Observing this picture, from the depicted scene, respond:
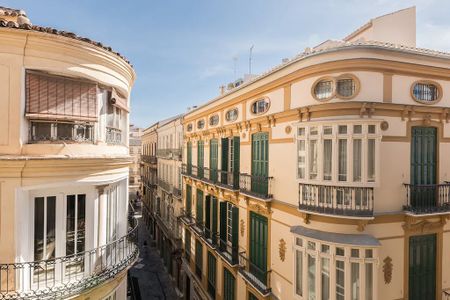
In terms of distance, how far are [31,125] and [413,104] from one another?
11515mm

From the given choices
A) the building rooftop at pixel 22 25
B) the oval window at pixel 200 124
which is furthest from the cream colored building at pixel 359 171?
the oval window at pixel 200 124

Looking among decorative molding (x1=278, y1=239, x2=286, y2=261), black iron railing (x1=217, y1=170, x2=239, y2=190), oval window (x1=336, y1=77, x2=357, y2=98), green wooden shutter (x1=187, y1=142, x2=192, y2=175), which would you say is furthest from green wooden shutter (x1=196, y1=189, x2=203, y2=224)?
oval window (x1=336, y1=77, x2=357, y2=98)

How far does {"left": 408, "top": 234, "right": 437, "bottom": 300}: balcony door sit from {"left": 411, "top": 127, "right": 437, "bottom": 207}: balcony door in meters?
1.33

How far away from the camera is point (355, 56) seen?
8930 millimetres

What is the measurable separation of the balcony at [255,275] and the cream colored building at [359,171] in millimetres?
85

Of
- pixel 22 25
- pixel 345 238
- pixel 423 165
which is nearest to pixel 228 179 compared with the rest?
pixel 345 238

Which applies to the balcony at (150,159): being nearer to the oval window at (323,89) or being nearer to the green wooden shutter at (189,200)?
the green wooden shutter at (189,200)

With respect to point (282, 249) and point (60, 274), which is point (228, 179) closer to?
point (282, 249)

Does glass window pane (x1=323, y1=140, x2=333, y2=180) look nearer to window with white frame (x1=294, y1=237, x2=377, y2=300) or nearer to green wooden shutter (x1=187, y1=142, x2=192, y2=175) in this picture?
window with white frame (x1=294, y1=237, x2=377, y2=300)

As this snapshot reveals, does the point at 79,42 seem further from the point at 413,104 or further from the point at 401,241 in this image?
the point at 401,241

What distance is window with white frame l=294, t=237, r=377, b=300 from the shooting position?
27.9 ft

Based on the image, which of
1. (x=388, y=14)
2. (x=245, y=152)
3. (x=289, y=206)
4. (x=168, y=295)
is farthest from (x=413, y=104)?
(x=168, y=295)

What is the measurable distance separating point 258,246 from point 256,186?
2.70 m

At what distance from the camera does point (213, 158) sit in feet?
60.6
